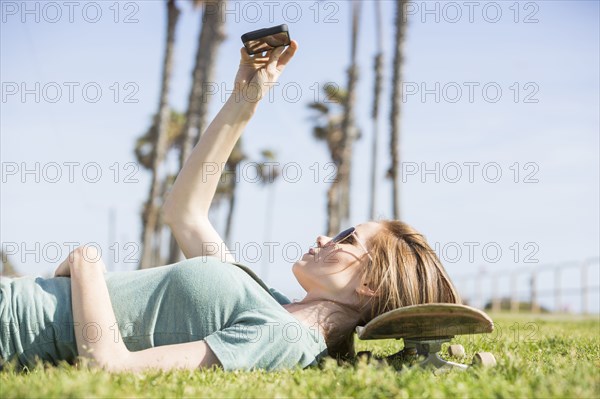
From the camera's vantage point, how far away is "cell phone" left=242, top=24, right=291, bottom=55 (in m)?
4.09

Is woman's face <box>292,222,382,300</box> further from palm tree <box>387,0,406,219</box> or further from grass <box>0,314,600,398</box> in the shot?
palm tree <box>387,0,406,219</box>

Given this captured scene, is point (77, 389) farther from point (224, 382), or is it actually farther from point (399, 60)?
point (399, 60)

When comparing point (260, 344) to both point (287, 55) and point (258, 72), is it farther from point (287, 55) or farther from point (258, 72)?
point (287, 55)

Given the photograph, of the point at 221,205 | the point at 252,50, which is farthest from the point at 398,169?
the point at 221,205

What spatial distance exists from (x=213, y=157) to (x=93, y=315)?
4.43ft

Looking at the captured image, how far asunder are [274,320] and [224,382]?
61cm

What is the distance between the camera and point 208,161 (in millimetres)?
4184

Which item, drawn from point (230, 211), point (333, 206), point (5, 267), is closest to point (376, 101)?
point (333, 206)

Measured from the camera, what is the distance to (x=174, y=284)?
3486mm

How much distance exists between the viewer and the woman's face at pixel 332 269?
3.82 m

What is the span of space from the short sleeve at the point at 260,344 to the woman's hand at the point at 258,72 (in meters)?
1.47

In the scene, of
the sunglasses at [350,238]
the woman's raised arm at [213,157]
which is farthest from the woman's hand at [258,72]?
the sunglasses at [350,238]

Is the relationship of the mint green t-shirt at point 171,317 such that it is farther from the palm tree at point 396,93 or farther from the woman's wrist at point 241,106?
the palm tree at point 396,93

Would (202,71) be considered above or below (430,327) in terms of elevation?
above
